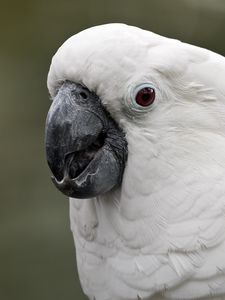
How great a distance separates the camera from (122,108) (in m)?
1.22

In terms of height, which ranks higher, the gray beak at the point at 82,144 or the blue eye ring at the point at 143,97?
the blue eye ring at the point at 143,97

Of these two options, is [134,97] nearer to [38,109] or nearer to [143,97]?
[143,97]

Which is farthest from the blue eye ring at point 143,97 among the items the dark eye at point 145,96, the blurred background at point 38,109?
the blurred background at point 38,109

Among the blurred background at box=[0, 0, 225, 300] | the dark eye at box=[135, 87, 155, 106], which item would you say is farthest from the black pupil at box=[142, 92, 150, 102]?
the blurred background at box=[0, 0, 225, 300]

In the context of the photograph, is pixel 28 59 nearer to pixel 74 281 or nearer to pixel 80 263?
pixel 74 281

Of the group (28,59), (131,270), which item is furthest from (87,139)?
(28,59)

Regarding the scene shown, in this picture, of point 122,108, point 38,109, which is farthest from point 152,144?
point 38,109

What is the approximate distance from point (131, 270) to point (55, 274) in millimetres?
2080

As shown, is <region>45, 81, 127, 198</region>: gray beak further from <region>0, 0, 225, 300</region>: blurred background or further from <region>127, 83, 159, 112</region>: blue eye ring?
<region>0, 0, 225, 300</region>: blurred background

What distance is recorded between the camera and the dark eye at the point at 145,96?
120 cm

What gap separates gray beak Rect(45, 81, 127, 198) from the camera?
122cm

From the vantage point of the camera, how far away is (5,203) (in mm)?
3314

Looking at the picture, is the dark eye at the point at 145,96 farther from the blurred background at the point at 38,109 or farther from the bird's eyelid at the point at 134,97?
the blurred background at the point at 38,109

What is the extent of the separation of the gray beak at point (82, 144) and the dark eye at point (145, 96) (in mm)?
81
